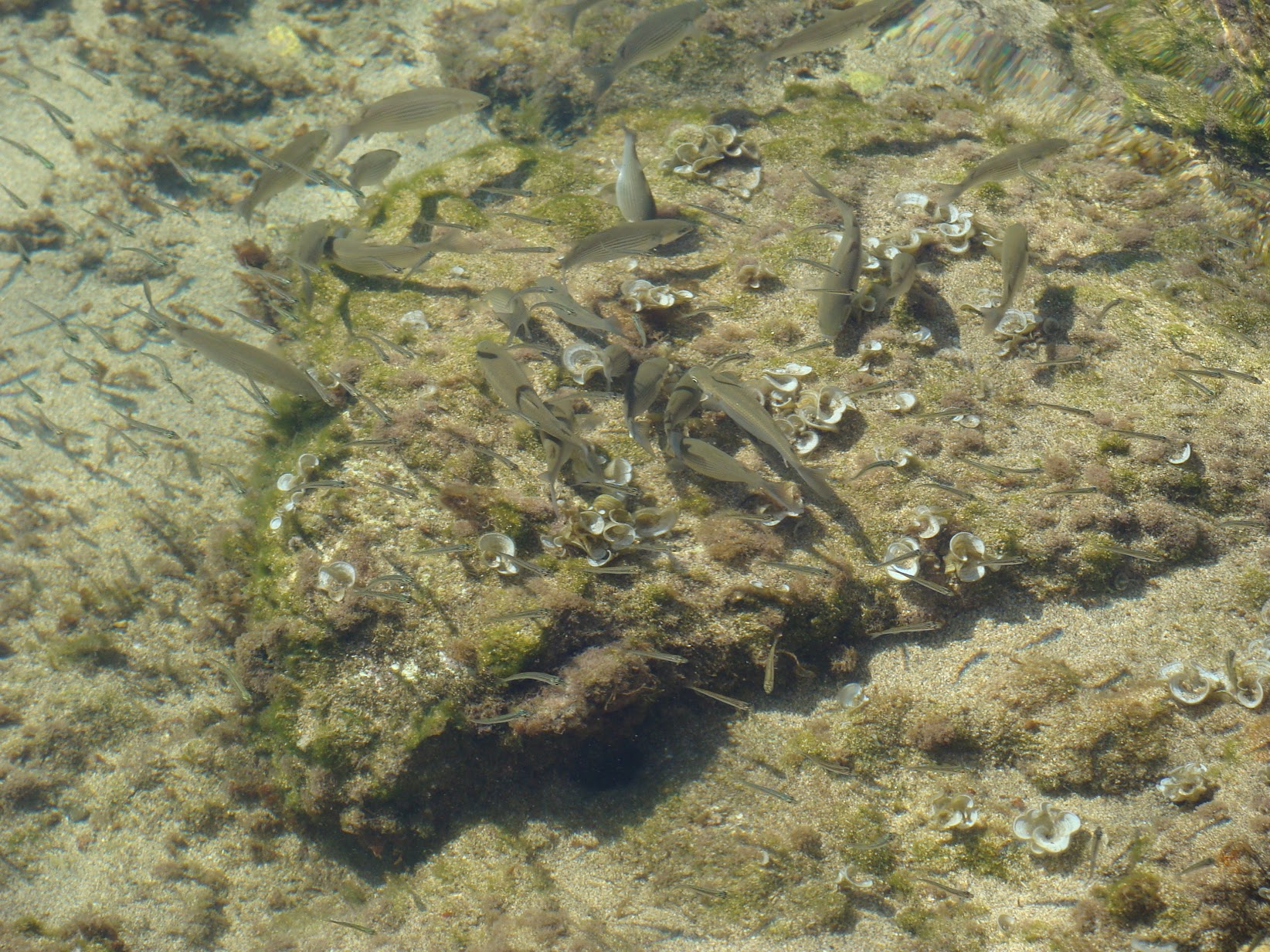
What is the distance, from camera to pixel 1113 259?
494 centimetres

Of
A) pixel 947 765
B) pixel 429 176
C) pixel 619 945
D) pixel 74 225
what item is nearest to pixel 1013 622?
pixel 947 765

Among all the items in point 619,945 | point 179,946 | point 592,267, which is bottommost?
point 179,946

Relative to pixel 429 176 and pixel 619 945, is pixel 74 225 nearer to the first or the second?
pixel 429 176

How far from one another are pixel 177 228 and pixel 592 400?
18.7ft

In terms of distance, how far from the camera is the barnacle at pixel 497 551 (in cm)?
405

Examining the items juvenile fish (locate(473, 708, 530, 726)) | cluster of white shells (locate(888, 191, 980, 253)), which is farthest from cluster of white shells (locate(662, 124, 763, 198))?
juvenile fish (locate(473, 708, 530, 726))

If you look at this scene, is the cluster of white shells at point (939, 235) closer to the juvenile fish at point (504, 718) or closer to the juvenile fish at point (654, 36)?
the juvenile fish at point (654, 36)

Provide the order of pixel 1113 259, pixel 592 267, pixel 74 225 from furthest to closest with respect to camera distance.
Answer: pixel 74 225, pixel 592 267, pixel 1113 259

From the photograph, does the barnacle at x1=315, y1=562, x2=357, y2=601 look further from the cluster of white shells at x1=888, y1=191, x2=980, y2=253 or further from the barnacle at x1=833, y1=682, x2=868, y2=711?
the cluster of white shells at x1=888, y1=191, x2=980, y2=253

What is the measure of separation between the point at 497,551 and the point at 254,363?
2.32 m

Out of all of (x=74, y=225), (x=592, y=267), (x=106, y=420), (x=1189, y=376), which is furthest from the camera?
(x=74, y=225)

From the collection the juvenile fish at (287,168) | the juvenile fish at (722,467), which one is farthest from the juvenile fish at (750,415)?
the juvenile fish at (287,168)

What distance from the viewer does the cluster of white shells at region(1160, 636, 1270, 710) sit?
11.0ft

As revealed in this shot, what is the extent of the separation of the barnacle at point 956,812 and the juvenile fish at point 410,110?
6.13 metres
